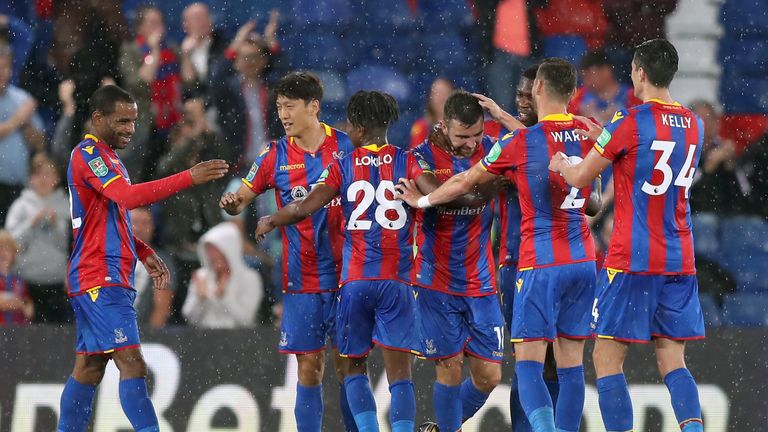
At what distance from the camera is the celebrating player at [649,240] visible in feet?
19.8

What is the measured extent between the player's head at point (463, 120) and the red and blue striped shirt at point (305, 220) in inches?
25.4

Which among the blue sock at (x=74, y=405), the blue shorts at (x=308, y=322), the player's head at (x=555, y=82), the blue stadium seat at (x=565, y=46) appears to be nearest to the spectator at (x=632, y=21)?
the blue stadium seat at (x=565, y=46)

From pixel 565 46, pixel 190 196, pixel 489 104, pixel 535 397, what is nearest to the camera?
pixel 535 397

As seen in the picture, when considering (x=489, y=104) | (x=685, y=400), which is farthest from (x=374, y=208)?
(x=685, y=400)

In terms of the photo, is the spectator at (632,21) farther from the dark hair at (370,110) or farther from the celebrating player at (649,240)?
the celebrating player at (649,240)

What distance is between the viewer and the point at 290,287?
6984 mm

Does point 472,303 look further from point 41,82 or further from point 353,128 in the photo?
point 41,82

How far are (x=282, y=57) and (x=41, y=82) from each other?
1.95m

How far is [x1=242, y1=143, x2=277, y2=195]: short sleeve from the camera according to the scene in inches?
274

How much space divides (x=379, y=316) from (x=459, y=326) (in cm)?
53

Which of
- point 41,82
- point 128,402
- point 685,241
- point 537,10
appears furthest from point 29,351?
point 537,10

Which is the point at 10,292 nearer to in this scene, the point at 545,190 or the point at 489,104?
the point at 489,104

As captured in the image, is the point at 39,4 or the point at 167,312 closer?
the point at 167,312

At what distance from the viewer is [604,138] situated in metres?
6.04
